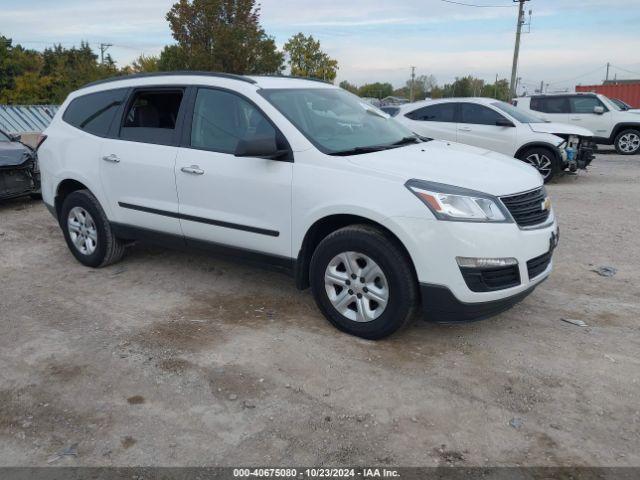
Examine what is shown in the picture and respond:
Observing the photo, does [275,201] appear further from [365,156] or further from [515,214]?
[515,214]

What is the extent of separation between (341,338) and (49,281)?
3050mm

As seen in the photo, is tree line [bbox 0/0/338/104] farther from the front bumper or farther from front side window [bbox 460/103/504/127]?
the front bumper

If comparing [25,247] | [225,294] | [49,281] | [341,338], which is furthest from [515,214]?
[25,247]

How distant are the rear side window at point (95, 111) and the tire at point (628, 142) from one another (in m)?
14.6

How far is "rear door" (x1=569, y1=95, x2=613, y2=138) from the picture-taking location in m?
15.3

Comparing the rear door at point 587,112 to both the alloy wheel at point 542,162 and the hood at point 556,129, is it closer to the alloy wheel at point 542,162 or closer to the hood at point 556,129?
the hood at point 556,129

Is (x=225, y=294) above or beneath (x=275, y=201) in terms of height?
beneath

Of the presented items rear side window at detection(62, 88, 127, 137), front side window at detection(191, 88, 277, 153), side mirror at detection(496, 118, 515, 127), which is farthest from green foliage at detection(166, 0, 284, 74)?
front side window at detection(191, 88, 277, 153)

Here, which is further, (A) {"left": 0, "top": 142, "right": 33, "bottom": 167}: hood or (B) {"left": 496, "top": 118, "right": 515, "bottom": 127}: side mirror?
(B) {"left": 496, "top": 118, "right": 515, "bottom": 127}: side mirror

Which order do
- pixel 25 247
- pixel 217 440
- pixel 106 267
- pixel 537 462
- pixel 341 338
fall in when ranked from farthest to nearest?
pixel 25 247 → pixel 106 267 → pixel 341 338 → pixel 217 440 → pixel 537 462

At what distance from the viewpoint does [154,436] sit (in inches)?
114

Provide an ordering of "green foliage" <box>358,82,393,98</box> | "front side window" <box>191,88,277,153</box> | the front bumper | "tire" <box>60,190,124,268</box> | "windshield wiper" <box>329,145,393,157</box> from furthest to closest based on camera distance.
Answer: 1. "green foliage" <box>358,82,393,98</box>
2. "tire" <box>60,190,124,268</box>
3. "front side window" <box>191,88,277,153</box>
4. "windshield wiper" <box>329,145,393,157</box>
5. the front bumper

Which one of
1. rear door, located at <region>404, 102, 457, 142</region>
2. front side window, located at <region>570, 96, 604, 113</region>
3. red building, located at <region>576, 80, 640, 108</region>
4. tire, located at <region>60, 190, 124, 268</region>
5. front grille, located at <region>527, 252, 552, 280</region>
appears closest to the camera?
front grille, located at <region>527, 252, 552, 280</region>

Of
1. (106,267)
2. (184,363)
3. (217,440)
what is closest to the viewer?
(217,440)
